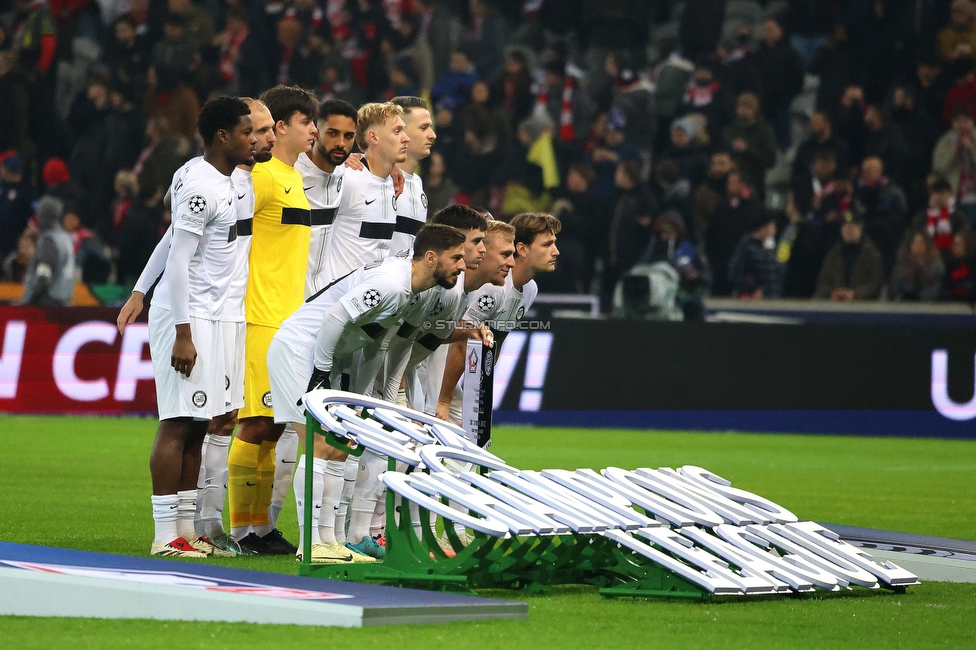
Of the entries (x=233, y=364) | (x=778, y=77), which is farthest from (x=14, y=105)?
(x=233, y=364)

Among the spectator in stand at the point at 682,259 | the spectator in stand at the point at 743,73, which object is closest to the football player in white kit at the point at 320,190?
the spectator in stand at the point at 682,259

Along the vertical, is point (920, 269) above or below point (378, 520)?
above

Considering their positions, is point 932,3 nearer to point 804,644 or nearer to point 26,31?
point 26,31

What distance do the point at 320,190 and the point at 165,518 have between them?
2174mm

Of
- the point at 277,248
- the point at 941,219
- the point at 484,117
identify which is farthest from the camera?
the point at 484,117

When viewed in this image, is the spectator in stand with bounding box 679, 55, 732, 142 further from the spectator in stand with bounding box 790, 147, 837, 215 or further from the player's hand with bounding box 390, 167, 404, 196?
the player's hand with bounding box 390, 167, 404, 196

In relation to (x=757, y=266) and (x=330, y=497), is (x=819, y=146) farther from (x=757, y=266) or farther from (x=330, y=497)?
(x=330, y=497)

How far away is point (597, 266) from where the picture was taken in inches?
748

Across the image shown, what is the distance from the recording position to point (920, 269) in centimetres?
1755

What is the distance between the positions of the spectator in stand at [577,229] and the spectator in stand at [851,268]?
9.47 feet

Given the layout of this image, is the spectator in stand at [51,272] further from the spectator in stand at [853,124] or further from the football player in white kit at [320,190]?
the spectator in stand at [853,124]

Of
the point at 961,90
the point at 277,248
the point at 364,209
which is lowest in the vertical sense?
the point at 277,248

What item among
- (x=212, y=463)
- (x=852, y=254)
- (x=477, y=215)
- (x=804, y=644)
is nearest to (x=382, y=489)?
(x=212, y=463)

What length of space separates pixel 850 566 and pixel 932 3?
15.1m
